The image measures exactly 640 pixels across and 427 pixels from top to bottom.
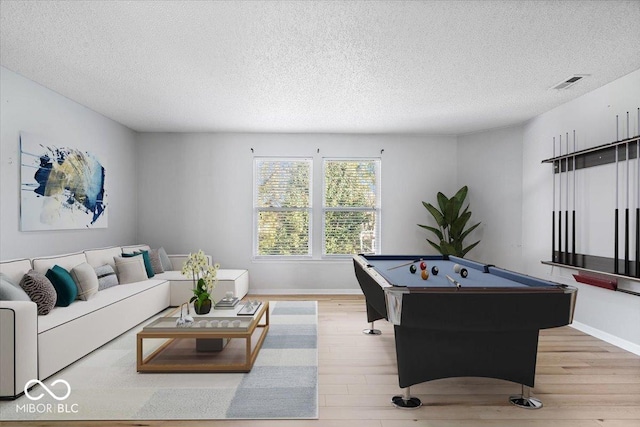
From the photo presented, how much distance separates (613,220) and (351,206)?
348 cm

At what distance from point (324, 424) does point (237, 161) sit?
4719mm

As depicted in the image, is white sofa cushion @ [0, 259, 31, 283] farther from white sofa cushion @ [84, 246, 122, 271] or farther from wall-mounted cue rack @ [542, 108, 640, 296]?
wall-mounted cue rack @ [542, 108, 640, 296]

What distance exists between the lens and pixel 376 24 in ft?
9.09

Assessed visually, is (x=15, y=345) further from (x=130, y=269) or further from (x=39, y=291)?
(x=130, y=269)

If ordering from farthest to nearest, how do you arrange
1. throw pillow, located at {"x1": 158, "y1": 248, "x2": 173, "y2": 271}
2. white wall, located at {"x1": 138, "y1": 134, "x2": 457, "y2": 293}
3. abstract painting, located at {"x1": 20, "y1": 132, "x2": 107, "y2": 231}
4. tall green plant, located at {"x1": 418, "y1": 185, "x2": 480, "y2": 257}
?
white wall, located at {"x1": 138, "y1": 134, "x2": 457, "y2": 293}
tall green plant, located at {"x1": 418, "y1": 185, "x2": 480, "y2": 257}
throw pillow, located at {"x1": 158, "y1": 248, "x2": 173, "y2": 271}
abstract painting, located at {"x1": 20, "y1": 132, "x2": 107, "y2": 231}

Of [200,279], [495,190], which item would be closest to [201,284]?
[200,279]

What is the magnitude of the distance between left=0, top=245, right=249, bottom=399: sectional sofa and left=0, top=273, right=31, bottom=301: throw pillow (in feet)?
0.67

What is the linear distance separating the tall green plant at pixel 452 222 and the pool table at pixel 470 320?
250 cm

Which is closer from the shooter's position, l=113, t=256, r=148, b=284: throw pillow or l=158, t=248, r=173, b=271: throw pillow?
l=113, t=256, r=148, b=284: throw pillow

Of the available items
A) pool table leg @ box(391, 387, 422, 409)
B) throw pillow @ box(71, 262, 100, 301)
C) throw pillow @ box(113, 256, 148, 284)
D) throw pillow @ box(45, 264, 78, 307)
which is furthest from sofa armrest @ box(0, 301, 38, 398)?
pool table leg @ box(391, 387, 422, 409)

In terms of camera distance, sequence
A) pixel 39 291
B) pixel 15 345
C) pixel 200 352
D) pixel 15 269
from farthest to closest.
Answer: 1. pixel 200 352
2. pixel 15 269
3. pixel 39 291
4. pixel 15 345

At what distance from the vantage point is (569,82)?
3.91 metres

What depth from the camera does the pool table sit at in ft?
7.63

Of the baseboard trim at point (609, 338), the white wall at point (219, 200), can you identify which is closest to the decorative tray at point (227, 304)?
the white wall at point (219, 200)
